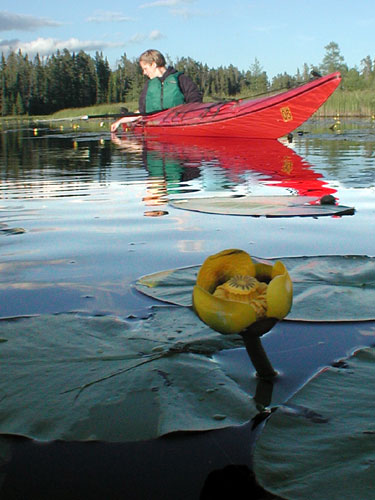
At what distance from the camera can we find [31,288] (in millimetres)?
2527

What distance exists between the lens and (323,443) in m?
1.15

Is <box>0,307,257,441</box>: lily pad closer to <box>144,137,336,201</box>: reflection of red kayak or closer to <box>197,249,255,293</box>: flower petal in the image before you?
<box>197,249,255,293</box>: flower petal

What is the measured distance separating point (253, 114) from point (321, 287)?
1089 cm

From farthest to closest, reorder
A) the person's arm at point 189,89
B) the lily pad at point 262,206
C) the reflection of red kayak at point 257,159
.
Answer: the person's arm at point 189,89
the reflection of red kayak at point 257,159
the lily pad at point 262,206

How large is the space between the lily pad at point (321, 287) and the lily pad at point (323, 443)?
53 centimetres

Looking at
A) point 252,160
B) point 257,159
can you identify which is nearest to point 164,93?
point 257,159

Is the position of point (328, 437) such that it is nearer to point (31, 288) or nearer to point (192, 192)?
point (31, 288)

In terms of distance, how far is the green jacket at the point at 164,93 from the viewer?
14648 millimetres

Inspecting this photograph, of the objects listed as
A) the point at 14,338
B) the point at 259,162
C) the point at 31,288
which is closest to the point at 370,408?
the point at 14,338

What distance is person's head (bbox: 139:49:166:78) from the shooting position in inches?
568

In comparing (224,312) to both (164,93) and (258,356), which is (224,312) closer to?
(258,356)

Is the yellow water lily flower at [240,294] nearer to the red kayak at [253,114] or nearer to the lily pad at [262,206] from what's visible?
the lily pad at [262,206]

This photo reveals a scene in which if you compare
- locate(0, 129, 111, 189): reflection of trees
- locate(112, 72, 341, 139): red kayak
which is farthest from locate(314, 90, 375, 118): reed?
locate(0, 129, 111, 189): reflection of trees

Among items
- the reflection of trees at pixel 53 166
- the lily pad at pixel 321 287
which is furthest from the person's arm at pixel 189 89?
the lily pad at pixel 321 287
